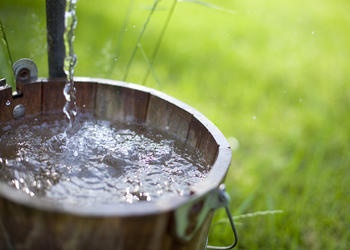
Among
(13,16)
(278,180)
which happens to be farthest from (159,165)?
(278,180)

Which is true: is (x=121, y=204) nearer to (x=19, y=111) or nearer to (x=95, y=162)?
(x=95, y=162)

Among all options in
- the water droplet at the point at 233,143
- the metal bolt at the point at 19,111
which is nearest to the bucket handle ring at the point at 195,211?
the metal bolt at the point at 19,111

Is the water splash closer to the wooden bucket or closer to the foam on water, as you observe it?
the foam on water

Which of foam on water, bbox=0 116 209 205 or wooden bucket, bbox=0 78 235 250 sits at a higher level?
wooden bucket, bbox=0 78 235 250

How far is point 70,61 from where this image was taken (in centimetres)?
158

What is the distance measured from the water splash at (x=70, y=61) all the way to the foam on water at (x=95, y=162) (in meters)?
0.05

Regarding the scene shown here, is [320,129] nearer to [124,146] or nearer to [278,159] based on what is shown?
[278,159]

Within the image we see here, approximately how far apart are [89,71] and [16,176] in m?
1.88

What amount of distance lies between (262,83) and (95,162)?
263 cm

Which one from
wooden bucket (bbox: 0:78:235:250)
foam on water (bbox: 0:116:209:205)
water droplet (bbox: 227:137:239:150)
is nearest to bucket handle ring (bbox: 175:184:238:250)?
wooden bucket (bbox: 0:78:235:250)

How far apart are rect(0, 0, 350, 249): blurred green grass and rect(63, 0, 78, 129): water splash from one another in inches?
15.0

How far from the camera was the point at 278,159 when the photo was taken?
3.06 m

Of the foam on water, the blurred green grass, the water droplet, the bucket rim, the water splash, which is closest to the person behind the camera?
the bucket rim

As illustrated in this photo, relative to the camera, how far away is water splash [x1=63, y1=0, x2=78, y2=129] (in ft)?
5.02
